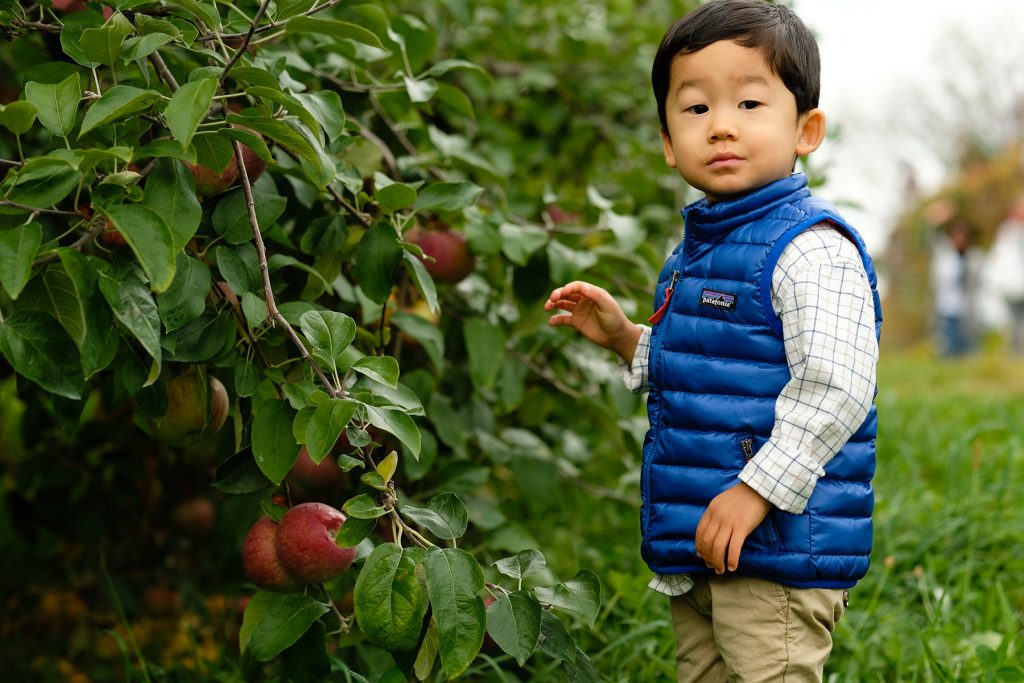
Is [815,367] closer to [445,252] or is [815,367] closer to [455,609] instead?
[455,609]

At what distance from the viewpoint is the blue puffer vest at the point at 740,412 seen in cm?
123

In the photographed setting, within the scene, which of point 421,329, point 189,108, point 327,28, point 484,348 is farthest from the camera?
point 484,348

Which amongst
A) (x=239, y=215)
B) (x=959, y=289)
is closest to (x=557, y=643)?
(x=239, y=215)

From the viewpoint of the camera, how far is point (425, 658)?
1.25 metres

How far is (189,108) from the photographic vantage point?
1.01 meters

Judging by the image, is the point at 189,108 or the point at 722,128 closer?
the point at 189,108

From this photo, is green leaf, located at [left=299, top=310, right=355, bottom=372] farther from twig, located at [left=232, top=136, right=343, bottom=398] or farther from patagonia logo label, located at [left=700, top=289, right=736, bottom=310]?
patagonia logo label, located at [left=700, top=289, right=736, bottom=310]

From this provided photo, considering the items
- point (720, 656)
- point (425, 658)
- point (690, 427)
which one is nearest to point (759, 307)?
point (690, 427)

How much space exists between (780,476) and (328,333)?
1.80 ft

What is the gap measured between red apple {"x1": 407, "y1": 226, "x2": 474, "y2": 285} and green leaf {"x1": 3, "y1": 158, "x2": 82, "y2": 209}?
0.68 m

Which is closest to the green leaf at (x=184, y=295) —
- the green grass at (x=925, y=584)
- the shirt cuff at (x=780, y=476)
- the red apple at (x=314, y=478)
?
the red apple at (x=314, y=478)

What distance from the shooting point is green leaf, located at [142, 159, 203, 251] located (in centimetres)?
116

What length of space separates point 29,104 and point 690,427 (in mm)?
830

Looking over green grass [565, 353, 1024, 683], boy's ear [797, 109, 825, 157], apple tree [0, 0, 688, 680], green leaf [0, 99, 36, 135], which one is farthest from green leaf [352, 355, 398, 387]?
green grass [565, 353, 1024, 683]
